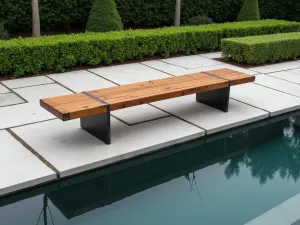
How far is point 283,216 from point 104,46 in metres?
5.21

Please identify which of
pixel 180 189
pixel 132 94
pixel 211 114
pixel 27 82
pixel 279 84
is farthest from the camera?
pixel 279 84

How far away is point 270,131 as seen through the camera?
552 cm

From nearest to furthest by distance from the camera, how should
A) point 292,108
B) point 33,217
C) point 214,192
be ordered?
point 33,217 → point 214,192 → point 292,108

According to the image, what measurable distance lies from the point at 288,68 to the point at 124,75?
11.4 feet

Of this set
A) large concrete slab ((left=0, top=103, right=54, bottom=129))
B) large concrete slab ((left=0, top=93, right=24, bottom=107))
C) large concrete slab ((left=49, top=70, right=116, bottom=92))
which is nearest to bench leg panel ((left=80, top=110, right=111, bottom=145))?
large concrete slab ((left=0, top=103, right=54, bottom=129))

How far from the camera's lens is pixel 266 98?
6309mm

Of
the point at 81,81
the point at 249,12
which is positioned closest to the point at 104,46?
the point at 81,81

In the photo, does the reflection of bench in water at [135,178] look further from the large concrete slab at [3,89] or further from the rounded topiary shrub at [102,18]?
the rounded topiary shrub at [102,18]

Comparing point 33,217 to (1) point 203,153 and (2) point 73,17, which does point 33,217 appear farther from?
(2) point 73,17

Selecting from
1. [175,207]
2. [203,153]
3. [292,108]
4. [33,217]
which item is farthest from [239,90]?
[33,217]

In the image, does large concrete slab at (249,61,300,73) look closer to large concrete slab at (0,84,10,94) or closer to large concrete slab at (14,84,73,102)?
large concrete slab at (14,84,73,102)

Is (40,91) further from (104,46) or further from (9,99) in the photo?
(104,46)

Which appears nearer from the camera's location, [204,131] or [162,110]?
[204,131]

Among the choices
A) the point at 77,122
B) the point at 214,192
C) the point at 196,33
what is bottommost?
the point at 214,192
